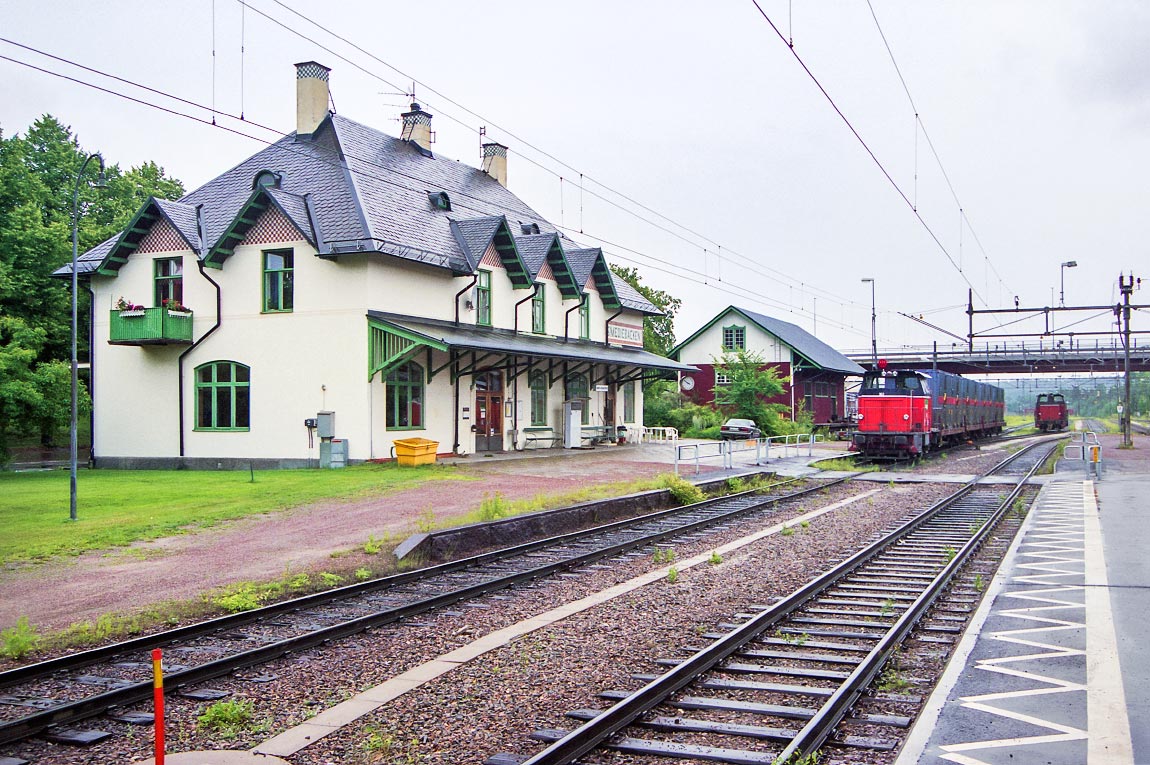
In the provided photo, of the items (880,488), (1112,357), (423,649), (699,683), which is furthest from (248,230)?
(1112,357)

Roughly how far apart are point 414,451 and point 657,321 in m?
41.4

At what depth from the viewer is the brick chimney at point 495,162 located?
42.9 meters

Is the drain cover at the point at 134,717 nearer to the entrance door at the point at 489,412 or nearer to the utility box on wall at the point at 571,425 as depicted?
the entrance door at the point at 489,412

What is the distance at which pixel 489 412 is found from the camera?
3250cm

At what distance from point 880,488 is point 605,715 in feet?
68.6

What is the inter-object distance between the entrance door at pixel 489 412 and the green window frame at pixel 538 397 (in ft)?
7.45

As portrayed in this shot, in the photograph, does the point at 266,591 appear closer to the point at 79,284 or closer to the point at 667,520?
→ the point at 667,520

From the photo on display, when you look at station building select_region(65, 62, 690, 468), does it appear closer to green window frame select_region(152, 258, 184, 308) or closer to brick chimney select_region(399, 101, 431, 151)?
Result: green window frame select_region(152, 258, 184, 308)

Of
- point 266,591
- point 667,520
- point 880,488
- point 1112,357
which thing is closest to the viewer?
point 266,591

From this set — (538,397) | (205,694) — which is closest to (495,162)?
(538,397)

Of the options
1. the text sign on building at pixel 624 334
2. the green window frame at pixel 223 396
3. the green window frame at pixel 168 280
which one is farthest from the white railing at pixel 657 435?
the green window frame at pixel 168 280

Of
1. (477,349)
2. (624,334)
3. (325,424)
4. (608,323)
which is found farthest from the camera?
(624,334)

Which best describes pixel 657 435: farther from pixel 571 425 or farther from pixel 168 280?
pixel 168 280

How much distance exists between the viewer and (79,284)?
3309 centimetres
